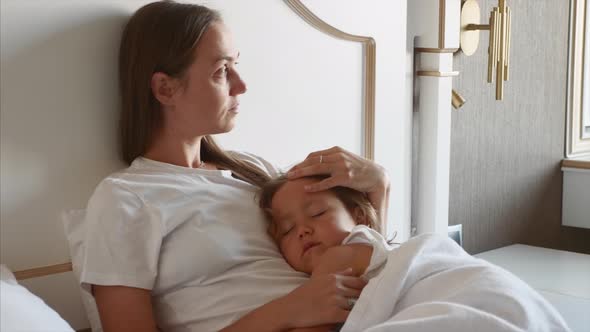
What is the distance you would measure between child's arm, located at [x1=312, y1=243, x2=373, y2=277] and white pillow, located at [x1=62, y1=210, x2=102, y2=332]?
338mm

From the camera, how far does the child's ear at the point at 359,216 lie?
4.34 feet

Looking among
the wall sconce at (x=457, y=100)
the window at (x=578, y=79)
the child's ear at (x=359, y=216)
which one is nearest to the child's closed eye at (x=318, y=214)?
the child's ear at (x=359, y=216)

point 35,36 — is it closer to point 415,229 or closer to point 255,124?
point 255,124

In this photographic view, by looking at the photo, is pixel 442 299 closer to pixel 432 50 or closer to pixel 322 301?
pixel 322 301

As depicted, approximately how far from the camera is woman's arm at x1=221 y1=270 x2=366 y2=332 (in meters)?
1.08

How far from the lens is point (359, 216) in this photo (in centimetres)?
133

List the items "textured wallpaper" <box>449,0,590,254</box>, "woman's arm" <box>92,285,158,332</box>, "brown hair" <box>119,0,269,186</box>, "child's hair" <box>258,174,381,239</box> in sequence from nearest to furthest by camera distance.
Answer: "woman's arm" <box>92,285,158,332</box> < "brown hair" <box>119,0,269,186</box> < "child's hair" <box>258,174,381,239</box> < "textured wallpaper" <box>449,0,590,254</box>

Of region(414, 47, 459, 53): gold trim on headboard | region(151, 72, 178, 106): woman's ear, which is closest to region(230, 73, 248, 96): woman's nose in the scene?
region(151, 72, 178, 106): woman's ear

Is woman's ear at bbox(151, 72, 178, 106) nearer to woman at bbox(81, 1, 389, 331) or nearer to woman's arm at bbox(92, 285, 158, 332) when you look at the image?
woman at bbox(81, 1, 389, 331)

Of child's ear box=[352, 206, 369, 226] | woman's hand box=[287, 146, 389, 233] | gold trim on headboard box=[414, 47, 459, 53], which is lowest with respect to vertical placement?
child's ear box=[352, 206, 369, 226]

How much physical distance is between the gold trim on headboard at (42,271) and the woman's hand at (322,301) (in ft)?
1.11

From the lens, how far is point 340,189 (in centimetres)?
132

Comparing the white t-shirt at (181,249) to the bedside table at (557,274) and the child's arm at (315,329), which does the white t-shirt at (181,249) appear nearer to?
the child's arm at (315,329)

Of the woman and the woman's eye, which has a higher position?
the woman's eye
